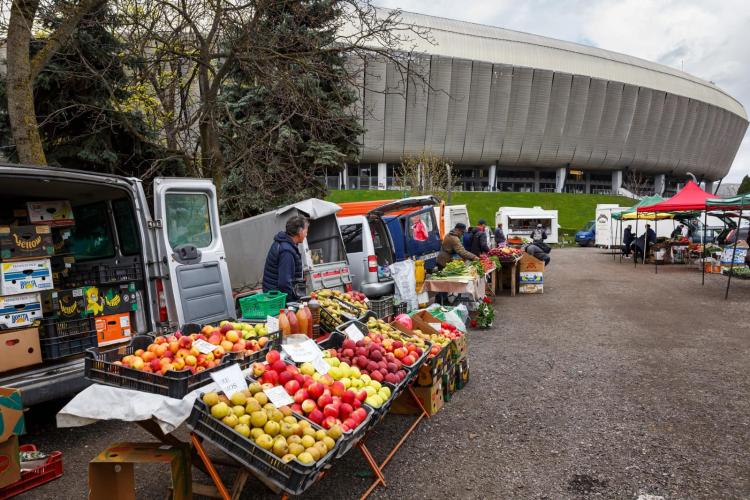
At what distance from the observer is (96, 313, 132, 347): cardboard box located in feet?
16.7

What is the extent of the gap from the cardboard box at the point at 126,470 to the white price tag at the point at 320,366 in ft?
3.42

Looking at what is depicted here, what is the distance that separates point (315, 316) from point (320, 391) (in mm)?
1606

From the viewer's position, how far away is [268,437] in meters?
2.72

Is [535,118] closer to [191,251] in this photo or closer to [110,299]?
[191,251]

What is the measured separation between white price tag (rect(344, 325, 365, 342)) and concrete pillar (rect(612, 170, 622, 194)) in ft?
222

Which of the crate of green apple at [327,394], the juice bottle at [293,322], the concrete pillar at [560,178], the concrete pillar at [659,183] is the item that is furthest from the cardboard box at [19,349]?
the concrete pillar at [659,183]

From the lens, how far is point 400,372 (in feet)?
13.1

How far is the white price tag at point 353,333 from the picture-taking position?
174 inches

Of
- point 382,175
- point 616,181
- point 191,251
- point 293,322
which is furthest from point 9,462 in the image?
point 616,181

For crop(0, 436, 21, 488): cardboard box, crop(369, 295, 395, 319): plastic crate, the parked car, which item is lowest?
the parked car

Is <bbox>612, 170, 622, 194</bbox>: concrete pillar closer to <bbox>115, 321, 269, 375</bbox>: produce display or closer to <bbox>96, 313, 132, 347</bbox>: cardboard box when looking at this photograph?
<bbox>96, 313, 132, 347</bbox>: cardboard box

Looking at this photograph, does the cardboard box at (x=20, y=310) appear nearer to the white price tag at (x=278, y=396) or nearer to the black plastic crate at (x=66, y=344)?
the black plastic crate at (x=66, y=344)

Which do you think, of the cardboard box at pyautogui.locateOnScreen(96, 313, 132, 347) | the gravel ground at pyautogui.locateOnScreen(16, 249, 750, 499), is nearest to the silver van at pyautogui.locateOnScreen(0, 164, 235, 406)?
the cardboard box at pyautogui.locateOnScreen(96, 313, 132, 347)

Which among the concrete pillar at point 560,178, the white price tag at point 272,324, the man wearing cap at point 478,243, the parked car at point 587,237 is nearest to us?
the white price tag at point 272,324
